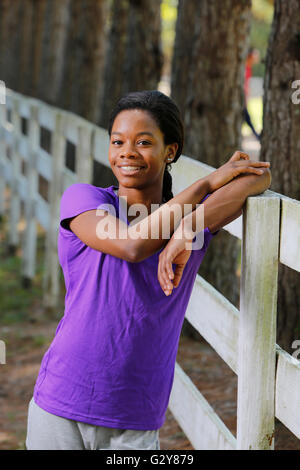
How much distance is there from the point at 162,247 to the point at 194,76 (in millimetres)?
4355

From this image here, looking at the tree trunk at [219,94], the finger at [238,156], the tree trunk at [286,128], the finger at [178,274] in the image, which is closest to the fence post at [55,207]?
the tree trunk at [219,94]

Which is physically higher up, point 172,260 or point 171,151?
point 171,151

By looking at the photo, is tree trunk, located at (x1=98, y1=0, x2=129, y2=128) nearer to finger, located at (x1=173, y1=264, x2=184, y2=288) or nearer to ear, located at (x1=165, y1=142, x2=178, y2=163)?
ear, located at (x1=165, y1=142, x2=178, y2=163)

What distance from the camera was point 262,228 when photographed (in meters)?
2.76

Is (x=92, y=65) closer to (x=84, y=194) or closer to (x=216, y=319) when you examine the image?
(x=216, y=319)

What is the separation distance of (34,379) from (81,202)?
4.15m

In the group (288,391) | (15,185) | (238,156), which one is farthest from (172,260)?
(15,185)

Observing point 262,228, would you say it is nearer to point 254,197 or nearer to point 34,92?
point 254,197

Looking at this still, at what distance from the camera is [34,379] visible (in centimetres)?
652

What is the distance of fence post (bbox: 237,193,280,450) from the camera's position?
2762 mm

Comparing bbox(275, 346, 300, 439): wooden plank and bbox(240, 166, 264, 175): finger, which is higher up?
bbox(240, 166, 264, 175): finger

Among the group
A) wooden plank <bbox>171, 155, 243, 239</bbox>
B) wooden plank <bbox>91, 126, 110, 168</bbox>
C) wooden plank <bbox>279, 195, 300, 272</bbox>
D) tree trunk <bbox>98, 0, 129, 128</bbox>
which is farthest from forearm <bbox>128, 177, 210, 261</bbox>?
tree trunk <bbox>98, 0, 129, 128</bbox>

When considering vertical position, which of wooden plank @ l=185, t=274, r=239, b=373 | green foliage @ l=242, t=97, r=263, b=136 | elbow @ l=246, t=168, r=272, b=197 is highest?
elbow @ l=246, t=168, r=272, b=197
